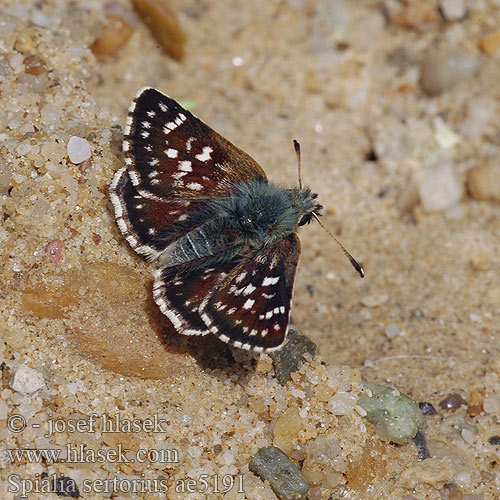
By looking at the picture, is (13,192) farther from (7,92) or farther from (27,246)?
(7,92)

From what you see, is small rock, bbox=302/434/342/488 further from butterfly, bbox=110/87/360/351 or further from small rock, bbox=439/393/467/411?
small rock, bbox=439/393/467/411

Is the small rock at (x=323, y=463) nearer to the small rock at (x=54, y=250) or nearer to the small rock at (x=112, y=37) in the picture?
the small rock at (x=54, y=250)

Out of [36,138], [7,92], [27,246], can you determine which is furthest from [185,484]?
[7,92]

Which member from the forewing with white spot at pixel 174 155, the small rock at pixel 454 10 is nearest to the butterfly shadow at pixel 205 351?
the forewing with white spot at pixel 174 155

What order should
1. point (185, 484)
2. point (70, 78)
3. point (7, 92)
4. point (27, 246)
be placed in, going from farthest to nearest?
point (70, 78), point (7, 92), point (27, 246), point (185, 484)

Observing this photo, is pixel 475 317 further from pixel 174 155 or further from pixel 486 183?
pixel 174 155
